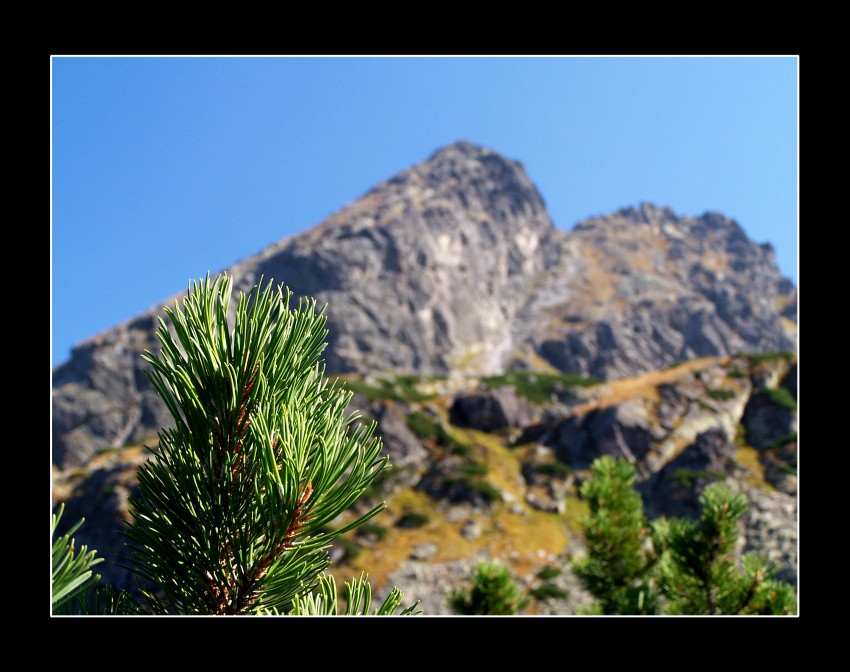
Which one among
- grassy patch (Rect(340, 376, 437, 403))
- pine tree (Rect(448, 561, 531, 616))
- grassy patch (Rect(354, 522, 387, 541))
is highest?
grassy patch (Rect(340, 376, 437, 403))

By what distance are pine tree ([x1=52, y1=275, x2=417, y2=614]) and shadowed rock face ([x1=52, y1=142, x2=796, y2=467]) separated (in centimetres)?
8390

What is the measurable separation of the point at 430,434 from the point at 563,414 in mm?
14854

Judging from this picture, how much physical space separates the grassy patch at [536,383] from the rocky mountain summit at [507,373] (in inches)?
13.0

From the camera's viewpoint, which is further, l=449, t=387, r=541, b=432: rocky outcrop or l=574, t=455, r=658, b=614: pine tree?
l=449, t=387, r=541, b=432: rocky outcrop

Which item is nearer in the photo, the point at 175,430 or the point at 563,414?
the point at 175,430

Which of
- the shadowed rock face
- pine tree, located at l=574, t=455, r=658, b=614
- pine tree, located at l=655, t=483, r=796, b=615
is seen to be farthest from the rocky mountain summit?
pine tree, located at l=655, t=483, r=796, b=615

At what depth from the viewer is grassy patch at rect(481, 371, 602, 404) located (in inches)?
2638

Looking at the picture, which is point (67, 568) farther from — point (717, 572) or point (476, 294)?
point (476, 294)

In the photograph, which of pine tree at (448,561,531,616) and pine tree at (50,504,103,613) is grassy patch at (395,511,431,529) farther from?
pine tree at (50,504,103,613)

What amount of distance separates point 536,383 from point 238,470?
71673 mm

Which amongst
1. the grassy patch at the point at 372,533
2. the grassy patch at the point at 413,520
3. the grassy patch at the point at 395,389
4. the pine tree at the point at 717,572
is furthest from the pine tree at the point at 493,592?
the grassy patch at the point at 395,389
